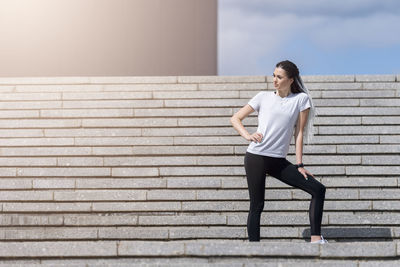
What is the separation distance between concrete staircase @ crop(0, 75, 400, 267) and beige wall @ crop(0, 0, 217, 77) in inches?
214

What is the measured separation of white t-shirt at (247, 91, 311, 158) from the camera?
5906mm

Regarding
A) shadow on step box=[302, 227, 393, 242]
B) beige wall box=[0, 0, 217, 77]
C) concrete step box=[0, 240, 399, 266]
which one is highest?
beige wall box=[0, 0, 217, 77]

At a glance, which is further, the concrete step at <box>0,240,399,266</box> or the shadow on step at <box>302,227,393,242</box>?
the shadow on step at <box>302,227,393,242</box>

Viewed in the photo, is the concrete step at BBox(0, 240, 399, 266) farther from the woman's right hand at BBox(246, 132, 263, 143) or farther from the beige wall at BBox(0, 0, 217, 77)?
the beige wall at BBox(0, 0, 217, 77)

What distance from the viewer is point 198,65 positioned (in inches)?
646

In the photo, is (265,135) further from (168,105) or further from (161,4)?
(161,4)

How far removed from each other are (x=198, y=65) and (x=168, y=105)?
7.33m

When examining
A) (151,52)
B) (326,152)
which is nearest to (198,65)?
(151,52)

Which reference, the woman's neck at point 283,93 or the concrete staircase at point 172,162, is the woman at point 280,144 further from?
the concrete staircase at point 172,162

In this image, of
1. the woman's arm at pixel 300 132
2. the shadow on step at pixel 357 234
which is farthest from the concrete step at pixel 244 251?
the shadow on step at pixel 357 234

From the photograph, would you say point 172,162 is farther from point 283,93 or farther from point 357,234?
point 283,93

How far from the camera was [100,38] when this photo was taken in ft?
50.3

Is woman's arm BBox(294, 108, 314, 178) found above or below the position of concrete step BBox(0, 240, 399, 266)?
above

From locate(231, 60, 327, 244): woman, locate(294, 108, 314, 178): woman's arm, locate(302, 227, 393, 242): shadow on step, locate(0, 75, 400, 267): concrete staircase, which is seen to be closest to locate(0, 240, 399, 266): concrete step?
locate(231, 60, 327, 244): woman
